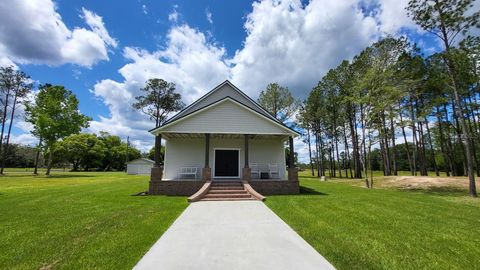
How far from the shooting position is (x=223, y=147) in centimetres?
1484

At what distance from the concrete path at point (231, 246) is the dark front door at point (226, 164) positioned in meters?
8.10

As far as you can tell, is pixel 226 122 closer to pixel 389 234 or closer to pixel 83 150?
pixel 389 234

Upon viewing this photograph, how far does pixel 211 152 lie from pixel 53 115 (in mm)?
29393

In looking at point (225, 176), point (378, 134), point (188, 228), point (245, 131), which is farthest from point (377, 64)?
point (188, 228)

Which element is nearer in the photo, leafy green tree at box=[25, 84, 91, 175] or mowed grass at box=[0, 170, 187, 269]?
mowed grass at box=[0, 170, 187, 269]

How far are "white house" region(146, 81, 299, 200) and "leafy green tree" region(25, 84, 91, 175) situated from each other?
83.1 ft

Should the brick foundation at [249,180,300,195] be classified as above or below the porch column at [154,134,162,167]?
below

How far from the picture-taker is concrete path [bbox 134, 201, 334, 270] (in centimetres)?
355

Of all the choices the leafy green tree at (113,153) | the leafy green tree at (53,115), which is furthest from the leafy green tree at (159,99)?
the leafy green tree at (113,153)

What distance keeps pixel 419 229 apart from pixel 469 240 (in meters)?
0.91

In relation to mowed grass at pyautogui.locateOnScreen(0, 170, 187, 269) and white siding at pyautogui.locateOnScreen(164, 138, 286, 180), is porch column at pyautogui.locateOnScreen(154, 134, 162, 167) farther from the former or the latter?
mowed grass at pyautogui.locateOnScreen(0, 170, 187, 269)

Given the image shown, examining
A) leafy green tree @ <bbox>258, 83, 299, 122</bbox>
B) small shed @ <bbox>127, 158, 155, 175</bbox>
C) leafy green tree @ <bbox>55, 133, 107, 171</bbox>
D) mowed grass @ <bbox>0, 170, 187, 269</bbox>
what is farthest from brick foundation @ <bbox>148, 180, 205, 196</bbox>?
leafy green tree @ <bbox>55, 133, 107, 171</bbox>

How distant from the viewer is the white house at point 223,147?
12.2m

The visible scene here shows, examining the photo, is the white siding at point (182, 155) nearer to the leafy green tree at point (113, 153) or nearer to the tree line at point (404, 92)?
the tree line at point (404, 92)
